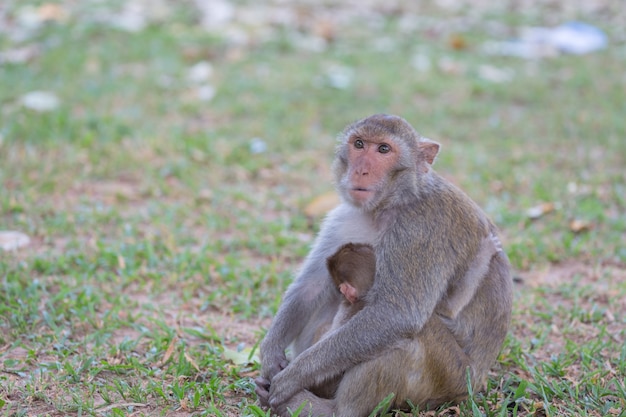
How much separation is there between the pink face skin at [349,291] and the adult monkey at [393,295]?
11 cm

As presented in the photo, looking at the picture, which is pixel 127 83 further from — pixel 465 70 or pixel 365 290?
pixel 365 290

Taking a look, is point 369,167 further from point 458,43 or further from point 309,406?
point 458,43

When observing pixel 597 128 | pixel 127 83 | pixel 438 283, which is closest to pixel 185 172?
pixel 127 83

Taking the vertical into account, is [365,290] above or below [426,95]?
above

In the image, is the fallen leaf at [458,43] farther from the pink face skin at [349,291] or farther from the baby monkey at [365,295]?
the pink face skin at [349,291]

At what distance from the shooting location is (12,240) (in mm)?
5559

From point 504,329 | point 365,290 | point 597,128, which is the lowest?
point 597,128

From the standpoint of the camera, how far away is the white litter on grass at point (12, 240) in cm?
546

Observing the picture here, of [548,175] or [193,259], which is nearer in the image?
[193,259]

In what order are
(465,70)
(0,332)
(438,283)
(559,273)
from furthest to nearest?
(465,70), (559,273), (0,332), (438,283)

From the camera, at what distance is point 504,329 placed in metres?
3.95

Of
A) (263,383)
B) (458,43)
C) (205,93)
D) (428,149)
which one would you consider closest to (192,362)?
(263,383)

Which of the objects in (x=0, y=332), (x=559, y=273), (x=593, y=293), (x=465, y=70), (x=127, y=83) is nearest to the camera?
(x=0, y=332)

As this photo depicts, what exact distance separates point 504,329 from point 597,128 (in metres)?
5.07
